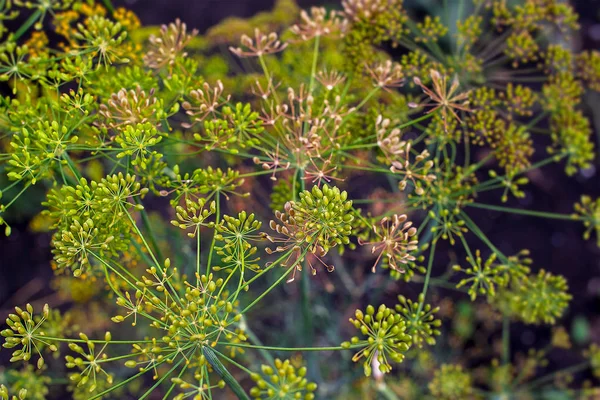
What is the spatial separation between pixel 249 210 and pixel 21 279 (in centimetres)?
205

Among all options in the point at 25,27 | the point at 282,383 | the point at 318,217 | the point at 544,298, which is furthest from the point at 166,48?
the point at 544,298

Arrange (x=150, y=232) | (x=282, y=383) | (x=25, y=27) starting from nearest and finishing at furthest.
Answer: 1. (x=282, y=383)
2. (x=150, y=232)
3. (x=25, y=27)

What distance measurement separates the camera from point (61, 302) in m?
4.00

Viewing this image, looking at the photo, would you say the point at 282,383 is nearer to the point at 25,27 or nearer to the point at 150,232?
the point at 150,232

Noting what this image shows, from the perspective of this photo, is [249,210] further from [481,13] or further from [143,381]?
[481,13]

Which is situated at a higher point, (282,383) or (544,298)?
(282,383)

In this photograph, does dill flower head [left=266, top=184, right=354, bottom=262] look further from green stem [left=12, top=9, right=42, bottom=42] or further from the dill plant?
green stem [left=12, top=9, right=42, bottom=42]

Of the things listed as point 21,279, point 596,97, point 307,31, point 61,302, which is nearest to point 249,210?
point 307,31

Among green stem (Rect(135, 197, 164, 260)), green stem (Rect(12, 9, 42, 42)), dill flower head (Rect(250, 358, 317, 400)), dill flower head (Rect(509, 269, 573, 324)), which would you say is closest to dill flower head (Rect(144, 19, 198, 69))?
green stem (Rect(12, 9, 42, 42))

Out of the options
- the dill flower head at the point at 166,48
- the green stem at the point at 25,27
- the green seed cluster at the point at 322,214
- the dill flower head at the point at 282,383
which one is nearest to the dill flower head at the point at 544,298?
the green seed cluster at the point at 322,214

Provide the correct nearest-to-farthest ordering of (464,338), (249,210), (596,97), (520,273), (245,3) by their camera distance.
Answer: (520,273), (249,210), (464,338), (596,97), (245,3)

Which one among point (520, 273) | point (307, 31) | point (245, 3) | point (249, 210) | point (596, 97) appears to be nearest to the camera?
point (520, 273)

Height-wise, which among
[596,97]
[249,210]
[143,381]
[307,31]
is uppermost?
[307,31]

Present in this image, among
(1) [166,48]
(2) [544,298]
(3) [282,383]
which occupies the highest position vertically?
(1) [166,48]
